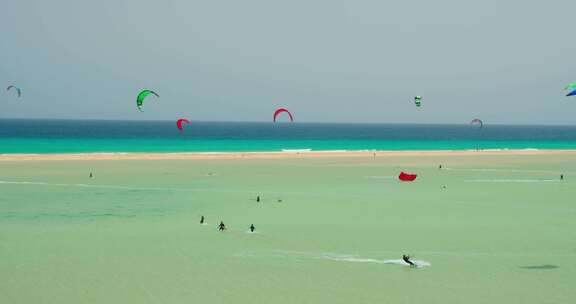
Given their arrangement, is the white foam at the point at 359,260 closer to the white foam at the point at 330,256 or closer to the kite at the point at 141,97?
the white foam at the point at 330,256

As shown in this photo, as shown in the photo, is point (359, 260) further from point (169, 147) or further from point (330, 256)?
point (169, 147)

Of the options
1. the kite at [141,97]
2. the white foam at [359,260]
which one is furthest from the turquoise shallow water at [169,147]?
the white foam at [359,260]

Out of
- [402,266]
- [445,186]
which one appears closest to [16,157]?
[445,186]

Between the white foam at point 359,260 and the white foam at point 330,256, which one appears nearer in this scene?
the white foam at point 359,260

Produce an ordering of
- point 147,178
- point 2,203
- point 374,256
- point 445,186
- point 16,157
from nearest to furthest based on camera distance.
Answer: point 374,256 → point 2,203 → point 445,186 → point 147,178 → point 16,157

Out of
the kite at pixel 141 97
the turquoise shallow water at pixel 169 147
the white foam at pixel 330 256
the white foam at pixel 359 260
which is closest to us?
the white foam at pixel 359 260

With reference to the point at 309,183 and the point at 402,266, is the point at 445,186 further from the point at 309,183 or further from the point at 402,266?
the point at 402,266

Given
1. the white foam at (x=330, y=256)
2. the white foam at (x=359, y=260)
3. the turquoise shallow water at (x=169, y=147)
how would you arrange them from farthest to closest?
the turquoise shallow water at (x=169, y=147), the white foam at (x=330, y=256), the white foam at (x=359, y=260)

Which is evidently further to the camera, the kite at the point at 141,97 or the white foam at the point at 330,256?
the kite at the point at 141,97

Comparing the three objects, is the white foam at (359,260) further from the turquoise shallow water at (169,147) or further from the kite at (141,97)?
the turquoise shallow water at (169,147)

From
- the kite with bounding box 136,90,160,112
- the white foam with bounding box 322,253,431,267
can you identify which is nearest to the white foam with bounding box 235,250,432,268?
the white foam with bounding box 322,253,431,267

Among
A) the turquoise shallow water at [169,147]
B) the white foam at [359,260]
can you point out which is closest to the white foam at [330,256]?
the white foam at [359,260]
